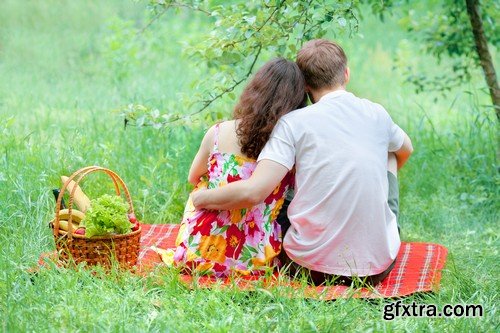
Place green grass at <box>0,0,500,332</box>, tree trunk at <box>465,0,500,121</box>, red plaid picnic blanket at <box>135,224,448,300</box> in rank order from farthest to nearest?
1. tree trunk at <box>465,0,500,121</box>
2. red plaid picnic blanket at <box>135,224,448,300</box>
3. green grass at <box>0,0,500,332</box>

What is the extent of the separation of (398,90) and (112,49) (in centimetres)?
308

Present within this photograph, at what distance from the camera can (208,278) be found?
388 centimetres

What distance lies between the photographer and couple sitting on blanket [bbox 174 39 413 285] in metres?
3.85

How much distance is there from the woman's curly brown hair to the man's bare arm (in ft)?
0.46

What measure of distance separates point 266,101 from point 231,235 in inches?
25.6

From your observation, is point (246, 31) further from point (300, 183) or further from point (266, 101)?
point (300, 183)

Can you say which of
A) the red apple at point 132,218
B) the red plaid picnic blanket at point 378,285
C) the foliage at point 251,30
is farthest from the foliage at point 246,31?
the red apple at point 132,218

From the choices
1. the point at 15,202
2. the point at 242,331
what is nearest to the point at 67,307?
the point at 242,331

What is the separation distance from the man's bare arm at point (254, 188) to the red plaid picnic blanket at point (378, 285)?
13.7 inches

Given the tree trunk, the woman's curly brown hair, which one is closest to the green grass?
the tree trunk

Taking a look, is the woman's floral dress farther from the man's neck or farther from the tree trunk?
the tree trunk

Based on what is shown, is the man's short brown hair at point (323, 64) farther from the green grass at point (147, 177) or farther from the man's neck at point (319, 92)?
the green grass at point (147, 177)

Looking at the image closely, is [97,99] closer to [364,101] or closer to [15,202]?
[15,202]

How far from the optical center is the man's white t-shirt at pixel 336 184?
385 cm
